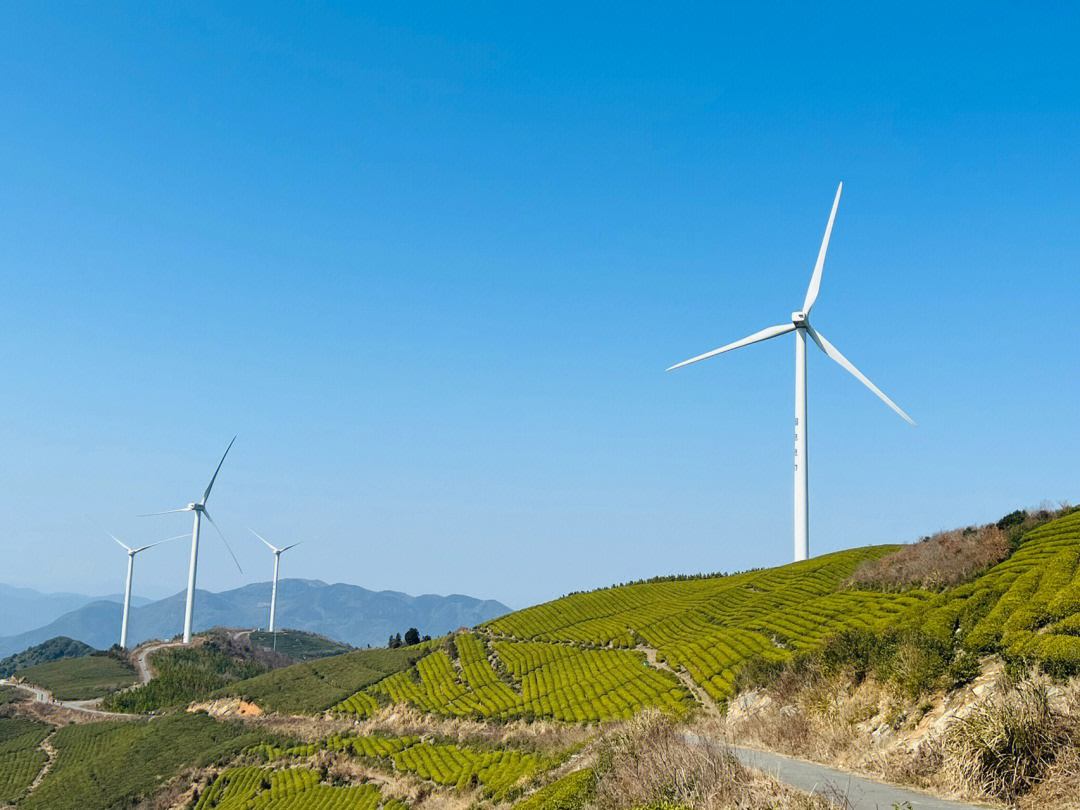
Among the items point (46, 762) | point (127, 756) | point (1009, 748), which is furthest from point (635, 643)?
point (46, 762)

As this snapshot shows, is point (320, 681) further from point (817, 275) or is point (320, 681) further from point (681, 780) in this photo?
point (681, 780)

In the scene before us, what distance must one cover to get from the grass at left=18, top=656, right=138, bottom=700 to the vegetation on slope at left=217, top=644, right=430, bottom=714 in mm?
40077

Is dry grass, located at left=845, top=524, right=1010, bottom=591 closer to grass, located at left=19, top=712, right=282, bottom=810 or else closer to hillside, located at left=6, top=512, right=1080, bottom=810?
hillside, located at left=6, top=512, right=1080, bottom=810

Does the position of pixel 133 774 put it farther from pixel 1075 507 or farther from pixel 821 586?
pixel 1075 507

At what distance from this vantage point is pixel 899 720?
71.6 feet

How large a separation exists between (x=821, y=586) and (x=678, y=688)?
72.9 ft

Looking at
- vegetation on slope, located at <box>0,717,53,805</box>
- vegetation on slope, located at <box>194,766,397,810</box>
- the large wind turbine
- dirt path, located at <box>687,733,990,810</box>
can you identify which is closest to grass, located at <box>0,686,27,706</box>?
vegetation on slope, located at <box>0,717,53,805</box>

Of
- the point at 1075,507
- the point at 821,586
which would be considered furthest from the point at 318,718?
the point at 1075,507

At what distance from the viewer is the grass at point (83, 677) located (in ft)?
480

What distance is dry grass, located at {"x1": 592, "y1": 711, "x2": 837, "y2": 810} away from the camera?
14.5 meters

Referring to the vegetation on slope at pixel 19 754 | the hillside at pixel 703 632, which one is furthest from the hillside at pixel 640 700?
Answer: the vegetation on slope at pixel 19 754

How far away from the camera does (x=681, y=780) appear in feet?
54.1

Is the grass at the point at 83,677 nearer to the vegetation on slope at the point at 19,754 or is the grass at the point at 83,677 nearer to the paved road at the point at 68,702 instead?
the paved road at the point at 68,702

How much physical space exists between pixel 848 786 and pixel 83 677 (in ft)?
588
